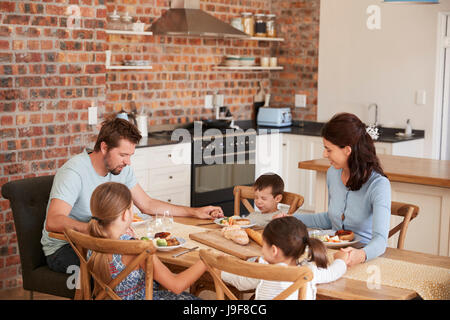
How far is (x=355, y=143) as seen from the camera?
9.96 feet

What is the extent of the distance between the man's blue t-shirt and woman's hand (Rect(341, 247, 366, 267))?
1.28 meters

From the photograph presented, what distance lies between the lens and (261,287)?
2273 mm

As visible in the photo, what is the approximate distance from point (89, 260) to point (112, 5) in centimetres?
356

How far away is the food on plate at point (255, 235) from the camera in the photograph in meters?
2.86

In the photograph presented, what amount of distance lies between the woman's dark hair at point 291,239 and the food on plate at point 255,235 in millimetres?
518

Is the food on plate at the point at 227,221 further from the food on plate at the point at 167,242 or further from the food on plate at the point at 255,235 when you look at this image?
the food on plate at the point at 167,242

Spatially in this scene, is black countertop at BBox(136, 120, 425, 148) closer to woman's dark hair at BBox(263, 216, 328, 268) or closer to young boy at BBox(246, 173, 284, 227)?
young boy at BBox(246, 173, 284, 227)

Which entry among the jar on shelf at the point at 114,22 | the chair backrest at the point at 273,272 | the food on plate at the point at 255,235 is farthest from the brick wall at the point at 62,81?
the chair backrest at the point at 273,272

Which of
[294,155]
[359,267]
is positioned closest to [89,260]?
[359,267]

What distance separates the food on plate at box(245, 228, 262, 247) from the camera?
9.38ft

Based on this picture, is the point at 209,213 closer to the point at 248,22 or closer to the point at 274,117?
the point at 274,117

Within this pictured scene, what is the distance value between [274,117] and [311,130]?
1.36 feet

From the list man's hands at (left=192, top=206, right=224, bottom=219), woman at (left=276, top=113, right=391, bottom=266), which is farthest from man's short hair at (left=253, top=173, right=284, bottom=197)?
woman at (left=276, top=113, right=391, bottom=266)

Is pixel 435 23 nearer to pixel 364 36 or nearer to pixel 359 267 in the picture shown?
pixel 364 36
